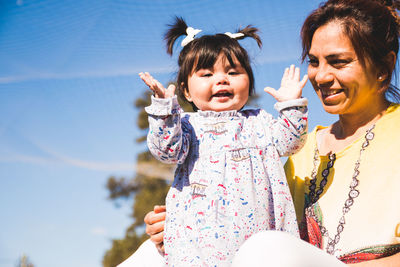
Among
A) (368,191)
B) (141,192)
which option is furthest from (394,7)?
(141,192)

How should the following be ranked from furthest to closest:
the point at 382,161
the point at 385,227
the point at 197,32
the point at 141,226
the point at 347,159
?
the point at 141,226
the point at 197,32
the point at 347,159
the point at 382,161
the point at 385,227

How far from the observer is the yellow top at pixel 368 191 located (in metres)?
2.12

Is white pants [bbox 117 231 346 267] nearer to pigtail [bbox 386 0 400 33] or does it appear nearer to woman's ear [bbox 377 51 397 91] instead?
woman's ear [bbox 377 51 397 91]

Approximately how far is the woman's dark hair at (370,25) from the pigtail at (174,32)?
2.75 ft

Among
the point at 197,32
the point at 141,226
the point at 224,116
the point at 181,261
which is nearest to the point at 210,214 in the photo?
the point at 181,261

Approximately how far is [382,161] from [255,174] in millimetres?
654

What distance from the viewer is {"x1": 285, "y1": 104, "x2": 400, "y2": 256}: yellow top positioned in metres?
2.12

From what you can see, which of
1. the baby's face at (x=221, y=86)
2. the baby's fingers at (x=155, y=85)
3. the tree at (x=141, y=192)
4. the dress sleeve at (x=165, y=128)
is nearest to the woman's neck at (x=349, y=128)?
the baby's face at (x=221, y=86)

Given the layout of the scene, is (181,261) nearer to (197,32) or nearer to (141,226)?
(197,32)

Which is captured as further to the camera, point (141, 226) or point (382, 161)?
point (141, 226)

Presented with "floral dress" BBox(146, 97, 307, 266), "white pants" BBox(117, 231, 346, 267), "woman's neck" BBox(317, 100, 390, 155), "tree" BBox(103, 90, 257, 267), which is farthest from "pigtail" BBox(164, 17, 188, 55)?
"tree" BBox(103, 90, 257, 267)

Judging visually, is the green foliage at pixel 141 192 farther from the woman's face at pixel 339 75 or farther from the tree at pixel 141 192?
the woman's face at pixel 339 75

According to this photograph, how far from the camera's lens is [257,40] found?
9.52 feet

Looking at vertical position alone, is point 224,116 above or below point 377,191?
Result: above
